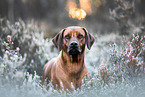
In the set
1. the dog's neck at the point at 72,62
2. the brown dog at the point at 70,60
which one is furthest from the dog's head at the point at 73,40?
the dog's neck at the point at 72,62

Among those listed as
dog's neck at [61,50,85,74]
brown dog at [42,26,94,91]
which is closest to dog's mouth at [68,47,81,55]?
brown dog at [42,26,94,91]

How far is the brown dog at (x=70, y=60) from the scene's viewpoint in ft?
12.5

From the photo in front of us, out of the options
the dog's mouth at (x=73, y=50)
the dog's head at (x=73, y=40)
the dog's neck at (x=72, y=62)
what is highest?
the dog's head at (x=73, y=40)

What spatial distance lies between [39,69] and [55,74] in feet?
4.95

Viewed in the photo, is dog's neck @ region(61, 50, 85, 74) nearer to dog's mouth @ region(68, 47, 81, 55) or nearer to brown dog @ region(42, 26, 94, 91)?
brown dog @ region(42, 26, 94, 91)

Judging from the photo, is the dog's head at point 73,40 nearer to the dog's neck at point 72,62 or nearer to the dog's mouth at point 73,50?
the dog's mouth at point 73,50

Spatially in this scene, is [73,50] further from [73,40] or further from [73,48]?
[73,40]

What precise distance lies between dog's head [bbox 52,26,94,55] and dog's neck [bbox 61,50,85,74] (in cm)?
13

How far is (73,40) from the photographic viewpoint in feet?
12.6

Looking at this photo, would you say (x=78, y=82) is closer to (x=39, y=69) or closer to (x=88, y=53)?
(x=39, y=69)

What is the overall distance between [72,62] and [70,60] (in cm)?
6

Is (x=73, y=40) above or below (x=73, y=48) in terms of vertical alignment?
above

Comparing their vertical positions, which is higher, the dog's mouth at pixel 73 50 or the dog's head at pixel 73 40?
the dog's head at pixel 73 40

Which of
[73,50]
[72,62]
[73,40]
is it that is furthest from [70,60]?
[73,40]
